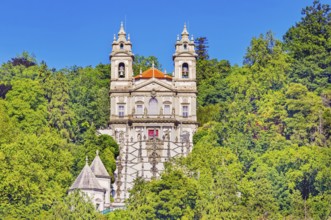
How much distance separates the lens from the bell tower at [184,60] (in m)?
89.9

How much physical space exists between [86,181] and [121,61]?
28.5m

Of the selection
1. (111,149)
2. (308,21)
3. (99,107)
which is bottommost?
(111,149)

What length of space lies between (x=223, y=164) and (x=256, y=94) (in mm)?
17344

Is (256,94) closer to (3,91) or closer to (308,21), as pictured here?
(308,21)

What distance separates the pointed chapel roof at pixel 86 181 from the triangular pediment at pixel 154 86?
25059 mm

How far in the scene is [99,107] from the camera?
90062 mm

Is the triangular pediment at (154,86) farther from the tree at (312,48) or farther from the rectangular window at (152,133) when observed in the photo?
the tree at (312,48)

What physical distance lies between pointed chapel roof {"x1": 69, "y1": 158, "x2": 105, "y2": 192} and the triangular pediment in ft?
82.2

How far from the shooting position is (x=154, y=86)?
89000mm

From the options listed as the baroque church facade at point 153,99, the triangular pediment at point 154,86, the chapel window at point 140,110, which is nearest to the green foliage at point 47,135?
the baroque church facade at point 153,99

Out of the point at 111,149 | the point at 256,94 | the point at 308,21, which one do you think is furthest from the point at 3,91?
the point at 308,21

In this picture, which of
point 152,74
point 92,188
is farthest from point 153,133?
point 92,188

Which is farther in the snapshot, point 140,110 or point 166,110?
point 166,110

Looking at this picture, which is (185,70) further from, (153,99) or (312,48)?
(312,48)
